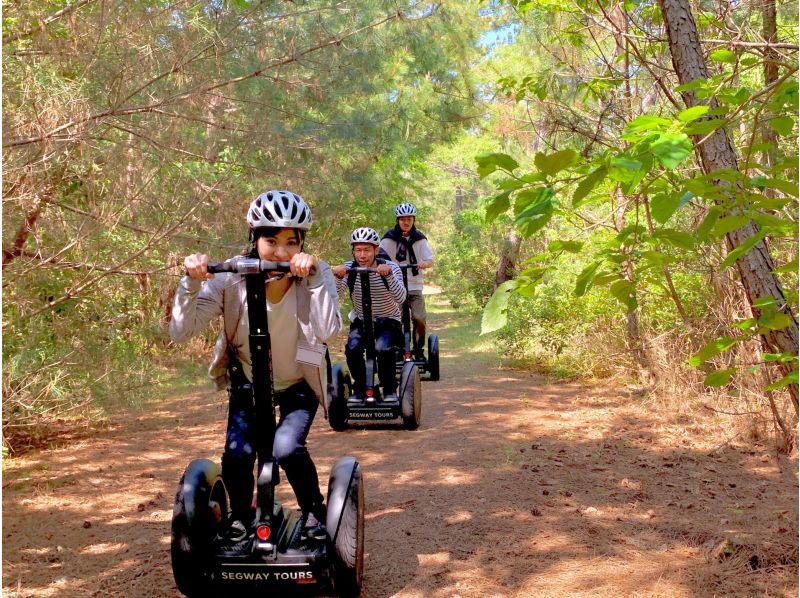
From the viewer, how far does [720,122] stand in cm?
228

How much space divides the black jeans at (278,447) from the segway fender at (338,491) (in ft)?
0.37

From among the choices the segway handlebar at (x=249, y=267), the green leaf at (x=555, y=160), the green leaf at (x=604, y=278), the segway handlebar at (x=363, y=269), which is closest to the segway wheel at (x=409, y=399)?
the segway handlebar at (x=363, y=269)

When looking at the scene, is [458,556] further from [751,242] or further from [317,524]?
[751,242]

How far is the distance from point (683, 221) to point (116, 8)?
17.1ft

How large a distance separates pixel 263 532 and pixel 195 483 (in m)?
0.39

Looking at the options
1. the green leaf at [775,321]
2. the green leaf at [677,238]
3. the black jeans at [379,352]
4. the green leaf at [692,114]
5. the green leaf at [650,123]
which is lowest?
the black jeans at [379,352]

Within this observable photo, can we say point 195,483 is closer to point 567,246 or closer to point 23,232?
point 567,246

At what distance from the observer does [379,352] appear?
7.59 m

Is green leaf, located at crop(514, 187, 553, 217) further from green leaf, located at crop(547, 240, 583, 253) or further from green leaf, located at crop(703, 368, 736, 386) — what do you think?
green leaf, located at crop(703, 368, 736, 386)

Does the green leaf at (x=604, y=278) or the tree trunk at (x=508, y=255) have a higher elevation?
the tree trunk at (x=508, y=255)

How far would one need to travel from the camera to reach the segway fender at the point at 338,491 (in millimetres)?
3469

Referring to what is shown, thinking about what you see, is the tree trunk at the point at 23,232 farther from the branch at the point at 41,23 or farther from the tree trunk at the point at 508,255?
the tree trunk at the point at 508,255

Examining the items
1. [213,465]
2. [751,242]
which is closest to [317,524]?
[213,465]

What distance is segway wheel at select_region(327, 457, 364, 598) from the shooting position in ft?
11.2
